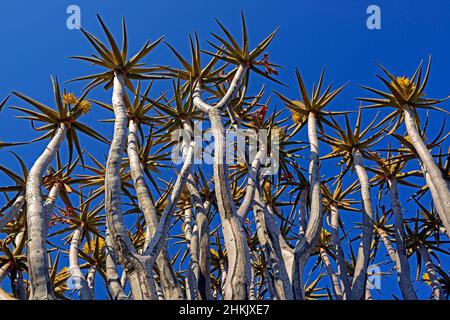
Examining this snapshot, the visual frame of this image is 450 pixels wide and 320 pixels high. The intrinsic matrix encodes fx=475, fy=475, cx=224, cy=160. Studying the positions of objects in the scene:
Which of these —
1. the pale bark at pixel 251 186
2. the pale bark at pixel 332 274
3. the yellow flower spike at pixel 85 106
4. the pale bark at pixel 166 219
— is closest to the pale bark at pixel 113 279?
the pale bark at pixel 166 219

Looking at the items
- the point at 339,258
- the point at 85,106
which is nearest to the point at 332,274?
the point at 339,258

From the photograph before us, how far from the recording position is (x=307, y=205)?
1000cm

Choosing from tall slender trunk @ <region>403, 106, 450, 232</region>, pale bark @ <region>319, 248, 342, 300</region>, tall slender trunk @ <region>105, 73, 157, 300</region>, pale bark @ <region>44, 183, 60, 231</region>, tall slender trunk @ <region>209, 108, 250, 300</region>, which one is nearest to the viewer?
tall slender trunk @ <region>105, 73, 157, 300</region>

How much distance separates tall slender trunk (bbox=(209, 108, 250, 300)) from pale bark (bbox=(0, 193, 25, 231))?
146 inches

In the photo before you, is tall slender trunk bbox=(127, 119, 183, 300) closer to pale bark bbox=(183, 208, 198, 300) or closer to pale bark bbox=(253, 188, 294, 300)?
pale bark bbox=(183, 208, 198, 300)

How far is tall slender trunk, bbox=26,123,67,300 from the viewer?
5.45 m

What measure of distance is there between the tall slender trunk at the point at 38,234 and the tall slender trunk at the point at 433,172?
6.06m

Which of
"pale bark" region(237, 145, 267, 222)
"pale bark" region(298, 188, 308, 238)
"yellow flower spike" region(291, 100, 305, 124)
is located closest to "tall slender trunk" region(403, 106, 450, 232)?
"yellow flower spike" region(291, 100, 305, 124)

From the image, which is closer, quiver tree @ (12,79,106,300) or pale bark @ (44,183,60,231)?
quiver tree @ (12,79,106,300)

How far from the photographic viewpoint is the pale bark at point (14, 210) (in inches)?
315

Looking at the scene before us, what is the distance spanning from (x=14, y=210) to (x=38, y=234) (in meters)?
2.58

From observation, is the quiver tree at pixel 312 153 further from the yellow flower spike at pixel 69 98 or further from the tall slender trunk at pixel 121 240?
the yellow flower spike at pixel 69 98

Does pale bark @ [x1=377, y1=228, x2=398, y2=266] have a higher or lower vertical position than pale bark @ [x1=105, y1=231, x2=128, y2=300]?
higher
